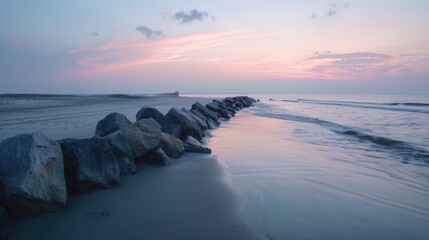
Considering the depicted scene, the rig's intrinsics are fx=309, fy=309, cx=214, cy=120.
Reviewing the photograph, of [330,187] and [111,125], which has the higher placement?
[111,125]

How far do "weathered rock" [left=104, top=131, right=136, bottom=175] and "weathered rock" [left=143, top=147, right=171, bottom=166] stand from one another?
2.24 feet

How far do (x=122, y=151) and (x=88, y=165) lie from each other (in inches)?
38.3

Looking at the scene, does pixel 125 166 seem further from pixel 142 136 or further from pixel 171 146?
pixel 171 146

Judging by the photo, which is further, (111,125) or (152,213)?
(111,125)

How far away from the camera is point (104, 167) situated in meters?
4.45

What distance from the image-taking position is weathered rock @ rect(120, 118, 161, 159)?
5574 millimetres

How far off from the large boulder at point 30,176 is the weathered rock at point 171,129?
13.3 feet

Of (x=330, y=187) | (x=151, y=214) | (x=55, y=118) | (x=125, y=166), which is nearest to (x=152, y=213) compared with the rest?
(x=151, y=214)

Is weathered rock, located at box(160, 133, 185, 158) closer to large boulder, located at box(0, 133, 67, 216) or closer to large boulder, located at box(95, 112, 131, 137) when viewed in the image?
large boulder, located at box(95, 112, 131, 137)

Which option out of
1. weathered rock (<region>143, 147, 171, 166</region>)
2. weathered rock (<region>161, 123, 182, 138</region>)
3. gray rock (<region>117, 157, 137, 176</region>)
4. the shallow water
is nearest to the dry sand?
gray rock (<region>117, 157, 137, 176</region>)

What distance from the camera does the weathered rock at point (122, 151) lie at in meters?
5.12

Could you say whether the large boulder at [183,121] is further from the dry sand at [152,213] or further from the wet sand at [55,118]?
the dry sand at [152,213]

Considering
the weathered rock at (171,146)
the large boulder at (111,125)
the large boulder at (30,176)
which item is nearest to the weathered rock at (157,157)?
the weathered rock at (171,146)

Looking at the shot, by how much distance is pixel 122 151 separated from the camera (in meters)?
5.20
